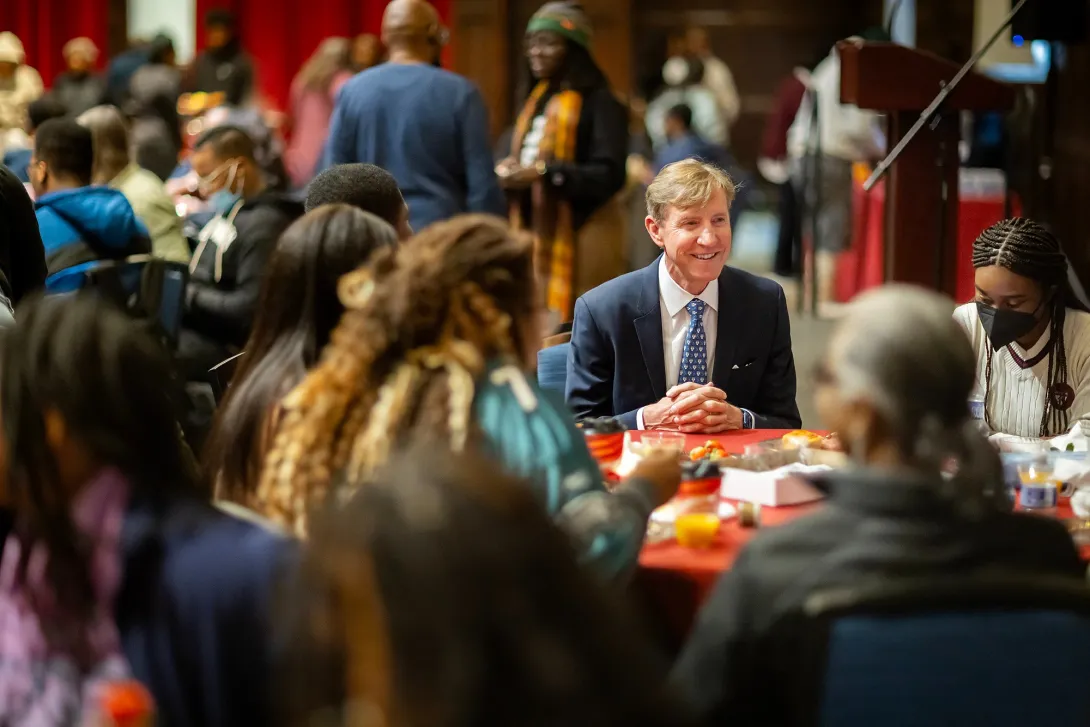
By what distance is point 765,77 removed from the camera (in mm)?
12828

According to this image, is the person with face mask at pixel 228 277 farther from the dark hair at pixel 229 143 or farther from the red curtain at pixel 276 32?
the red curtain at pixel 276 32

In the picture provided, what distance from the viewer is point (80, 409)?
176 centimetres

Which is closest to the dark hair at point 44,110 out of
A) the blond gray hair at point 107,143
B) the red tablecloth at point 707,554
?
the blond gray hair at point 107,143

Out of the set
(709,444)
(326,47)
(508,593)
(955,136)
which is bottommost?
(709,444)

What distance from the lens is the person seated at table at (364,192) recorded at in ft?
11.2

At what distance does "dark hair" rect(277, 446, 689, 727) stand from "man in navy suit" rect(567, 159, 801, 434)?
2.22 m

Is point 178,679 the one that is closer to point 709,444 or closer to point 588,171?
point 709,444

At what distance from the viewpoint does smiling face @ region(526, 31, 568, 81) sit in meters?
5.78

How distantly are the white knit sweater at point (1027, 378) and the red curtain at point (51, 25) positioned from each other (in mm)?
9710

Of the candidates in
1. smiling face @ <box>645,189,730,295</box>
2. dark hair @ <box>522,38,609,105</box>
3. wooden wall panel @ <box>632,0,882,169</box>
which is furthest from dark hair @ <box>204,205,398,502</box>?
wooden wall panel @ <box>632,0,882,169</box>

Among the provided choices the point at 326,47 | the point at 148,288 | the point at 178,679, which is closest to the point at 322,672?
the point at 178,679

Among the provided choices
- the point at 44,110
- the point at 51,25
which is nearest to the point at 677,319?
the point at 44,110

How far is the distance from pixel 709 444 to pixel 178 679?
1.57 m

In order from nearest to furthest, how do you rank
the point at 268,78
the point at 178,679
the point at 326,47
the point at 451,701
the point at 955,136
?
the point at 451,701
the point at 178,679
the point at 955,136
the point at 326,47
the point at 268,78
